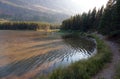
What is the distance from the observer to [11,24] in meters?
175

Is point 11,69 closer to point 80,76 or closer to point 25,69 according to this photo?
point 25,69

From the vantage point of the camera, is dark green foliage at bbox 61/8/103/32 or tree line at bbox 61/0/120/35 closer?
tree line at bbox 61/0/120/35

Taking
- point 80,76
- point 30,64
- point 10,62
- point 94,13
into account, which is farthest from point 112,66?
point 94,13

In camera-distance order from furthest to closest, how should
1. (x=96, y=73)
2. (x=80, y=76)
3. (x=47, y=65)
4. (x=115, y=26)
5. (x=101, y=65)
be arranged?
(x=115, y=26) < (x=47, y=65) < (x=101, y=65) < (x=96, y=73) < (x=80, y=76)

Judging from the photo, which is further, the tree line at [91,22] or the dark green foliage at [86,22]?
the dark green foliage at [86,22]

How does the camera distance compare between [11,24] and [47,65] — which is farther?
[11,24]

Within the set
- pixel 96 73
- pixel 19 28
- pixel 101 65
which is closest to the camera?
pixel 96 73

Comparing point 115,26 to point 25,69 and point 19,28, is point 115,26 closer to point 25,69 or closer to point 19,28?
point 25,69

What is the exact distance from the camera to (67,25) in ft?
463

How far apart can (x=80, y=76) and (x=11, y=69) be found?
14810 mm

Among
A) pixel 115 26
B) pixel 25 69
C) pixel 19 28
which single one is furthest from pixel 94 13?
pixel 25 69

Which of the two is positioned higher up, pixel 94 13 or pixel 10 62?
pixel 94 13

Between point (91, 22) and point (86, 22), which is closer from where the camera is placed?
point (91, 22)

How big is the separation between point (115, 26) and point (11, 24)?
440 ft
